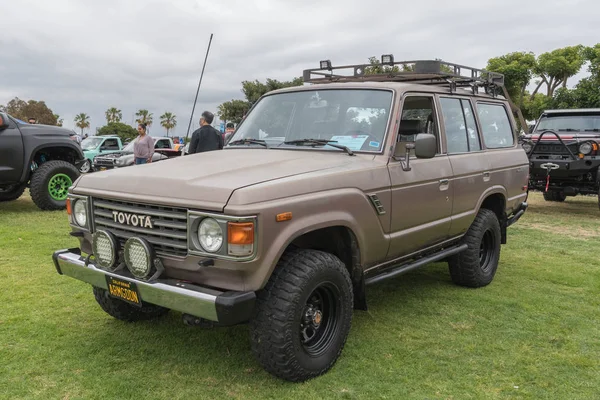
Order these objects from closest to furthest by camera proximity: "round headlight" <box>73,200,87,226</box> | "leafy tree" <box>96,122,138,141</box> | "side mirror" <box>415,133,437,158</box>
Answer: "round headlight" <box>73,200,87,226</box>, "side mirror" <box>415,133,437,158</box>, "leafy tree" <box>96,122,138,141</box>

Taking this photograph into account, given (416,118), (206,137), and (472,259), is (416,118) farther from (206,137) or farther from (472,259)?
(206,137)

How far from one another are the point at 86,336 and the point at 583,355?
3585mm

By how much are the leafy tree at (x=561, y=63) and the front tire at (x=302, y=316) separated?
3251 centimetres

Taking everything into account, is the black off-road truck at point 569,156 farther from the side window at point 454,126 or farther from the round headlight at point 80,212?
the round headlight at point 80,212

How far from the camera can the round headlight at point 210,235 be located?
2.74m

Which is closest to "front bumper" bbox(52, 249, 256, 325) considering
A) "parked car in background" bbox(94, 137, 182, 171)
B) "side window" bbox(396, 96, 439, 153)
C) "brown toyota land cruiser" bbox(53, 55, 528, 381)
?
"brown toyota land cruiser" bbox(53, 55, 528, 381)

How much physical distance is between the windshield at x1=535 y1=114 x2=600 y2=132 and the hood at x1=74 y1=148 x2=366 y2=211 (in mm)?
8596

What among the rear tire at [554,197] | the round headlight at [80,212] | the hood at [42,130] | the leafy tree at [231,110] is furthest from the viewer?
the leafy tree at [231,110]

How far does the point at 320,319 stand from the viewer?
3299mm

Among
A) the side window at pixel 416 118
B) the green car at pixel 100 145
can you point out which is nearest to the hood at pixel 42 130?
the side window at pixel 416 118

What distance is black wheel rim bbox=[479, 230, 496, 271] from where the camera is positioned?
532 cm

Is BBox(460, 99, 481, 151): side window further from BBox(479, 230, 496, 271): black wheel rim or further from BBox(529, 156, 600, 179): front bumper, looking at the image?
BBox(529, 156, 600, 179): front bumper

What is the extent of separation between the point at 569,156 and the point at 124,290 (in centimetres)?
894

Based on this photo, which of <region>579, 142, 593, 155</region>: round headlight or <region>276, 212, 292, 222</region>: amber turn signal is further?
<region>579, 142, 593, 155</region>: round headlight
